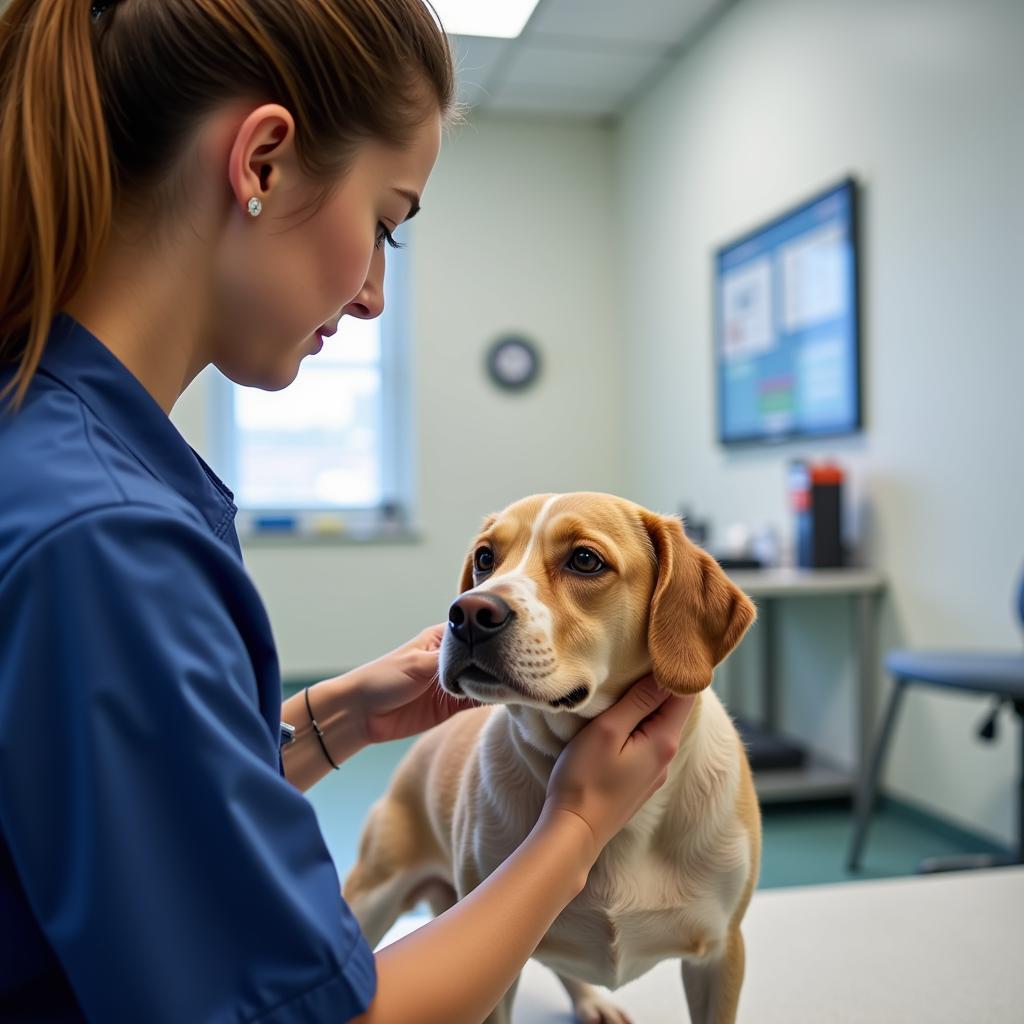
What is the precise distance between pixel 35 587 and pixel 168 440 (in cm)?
17

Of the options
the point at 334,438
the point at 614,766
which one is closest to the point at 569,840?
the point at 614,766

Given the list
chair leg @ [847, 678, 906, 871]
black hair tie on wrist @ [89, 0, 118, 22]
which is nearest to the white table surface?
black hair tie on wrist @ [89, 0, 118, 22]

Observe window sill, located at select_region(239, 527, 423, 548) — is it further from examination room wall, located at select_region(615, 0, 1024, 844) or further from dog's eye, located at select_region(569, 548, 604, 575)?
dog's eye, located at select_region(569, 548, 604, 575)

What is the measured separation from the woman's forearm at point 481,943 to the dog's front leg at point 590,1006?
322 mm

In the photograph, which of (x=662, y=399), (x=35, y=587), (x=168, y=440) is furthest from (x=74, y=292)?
(x=662, y=399)

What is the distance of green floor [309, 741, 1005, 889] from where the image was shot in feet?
9.77

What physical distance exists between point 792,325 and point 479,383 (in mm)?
2286

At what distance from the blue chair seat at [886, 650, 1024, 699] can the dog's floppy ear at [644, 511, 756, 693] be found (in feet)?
5.48

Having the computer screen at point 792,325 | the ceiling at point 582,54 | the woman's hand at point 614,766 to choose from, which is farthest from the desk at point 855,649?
the woman's hand at point 614,766

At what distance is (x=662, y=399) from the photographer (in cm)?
547

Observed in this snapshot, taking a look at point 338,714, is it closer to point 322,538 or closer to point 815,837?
point 815,837

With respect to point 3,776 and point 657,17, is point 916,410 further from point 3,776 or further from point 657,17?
point 3,776

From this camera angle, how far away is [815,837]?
3.31m

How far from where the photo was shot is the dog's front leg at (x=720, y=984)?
0.89 meters
